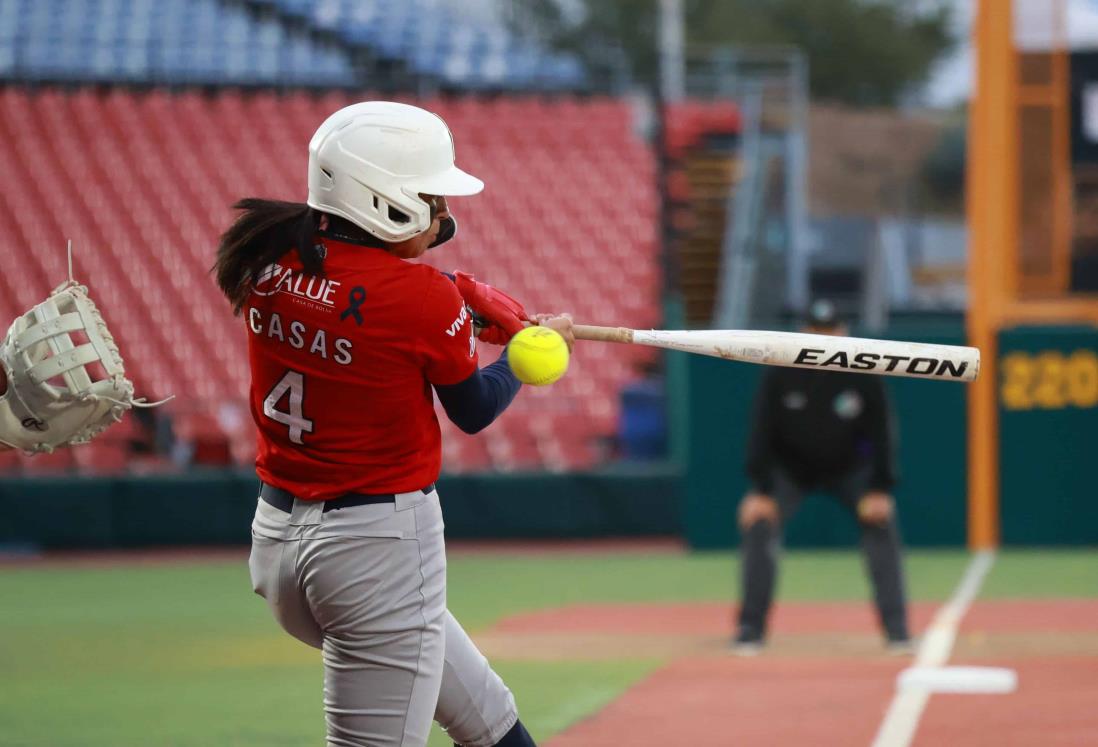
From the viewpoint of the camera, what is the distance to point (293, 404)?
3.98 metres

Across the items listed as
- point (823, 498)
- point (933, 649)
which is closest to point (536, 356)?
point (933, 649)

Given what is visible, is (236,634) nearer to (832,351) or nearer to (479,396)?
(832,351)

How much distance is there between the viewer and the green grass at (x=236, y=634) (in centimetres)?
729

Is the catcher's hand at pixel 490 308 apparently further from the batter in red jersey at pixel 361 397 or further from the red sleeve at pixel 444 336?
the red sleeve at pixel 444 336

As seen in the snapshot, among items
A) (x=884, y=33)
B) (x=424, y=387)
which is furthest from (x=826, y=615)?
(x=884, y=33)

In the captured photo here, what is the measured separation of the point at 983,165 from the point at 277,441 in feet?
38.0

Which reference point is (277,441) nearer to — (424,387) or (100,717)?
(424,387)

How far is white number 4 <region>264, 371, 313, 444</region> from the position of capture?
13.0 ft

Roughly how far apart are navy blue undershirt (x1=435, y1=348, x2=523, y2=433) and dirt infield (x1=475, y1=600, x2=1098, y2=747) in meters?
2.78

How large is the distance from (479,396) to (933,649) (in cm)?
573

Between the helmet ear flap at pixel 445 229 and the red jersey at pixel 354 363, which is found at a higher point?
the helmet ear flap at pixel 445 229

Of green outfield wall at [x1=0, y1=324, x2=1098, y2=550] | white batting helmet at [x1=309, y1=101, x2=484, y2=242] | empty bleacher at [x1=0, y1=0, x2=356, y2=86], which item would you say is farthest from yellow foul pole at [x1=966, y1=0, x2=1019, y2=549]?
empty bleacher at [x1=0, y1=0, x2=356, y2=86]

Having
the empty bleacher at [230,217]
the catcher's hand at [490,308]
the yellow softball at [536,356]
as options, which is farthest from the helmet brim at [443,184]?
the empty bleacher at [230,217]

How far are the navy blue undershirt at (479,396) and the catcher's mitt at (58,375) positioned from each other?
102cm
